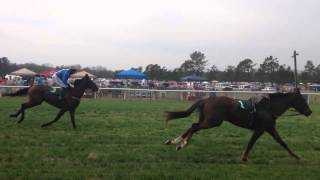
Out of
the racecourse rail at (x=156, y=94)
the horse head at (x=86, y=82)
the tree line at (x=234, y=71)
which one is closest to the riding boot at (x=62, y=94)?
the horse head at (x=86, y=82)

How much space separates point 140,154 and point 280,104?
327cm

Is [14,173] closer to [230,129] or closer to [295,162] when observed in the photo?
[295,162]

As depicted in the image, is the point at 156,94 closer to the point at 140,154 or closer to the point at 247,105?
the point at 247,105

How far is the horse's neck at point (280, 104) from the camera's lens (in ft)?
38.1

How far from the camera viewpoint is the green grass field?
891 centimetres

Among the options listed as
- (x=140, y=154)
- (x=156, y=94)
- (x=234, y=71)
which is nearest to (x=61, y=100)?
(x=140, y=154)

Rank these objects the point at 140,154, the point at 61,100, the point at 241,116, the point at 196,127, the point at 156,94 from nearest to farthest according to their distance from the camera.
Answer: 1. the point at 140,154
2. the point at 196,127
3. the point at 241,116
4. the point at 61,100
5. the point at 156,94

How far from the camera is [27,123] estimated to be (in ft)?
55.0

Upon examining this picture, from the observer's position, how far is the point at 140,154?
35.8ft

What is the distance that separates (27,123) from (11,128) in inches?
64.0

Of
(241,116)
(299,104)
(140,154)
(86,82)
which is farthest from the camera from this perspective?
(86,82)

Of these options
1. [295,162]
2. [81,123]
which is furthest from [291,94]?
[81,123]

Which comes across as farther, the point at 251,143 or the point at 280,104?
the point at 280,104

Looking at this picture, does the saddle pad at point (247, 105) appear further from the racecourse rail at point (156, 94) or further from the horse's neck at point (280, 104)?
the racecourse rail at point (156, 94)
